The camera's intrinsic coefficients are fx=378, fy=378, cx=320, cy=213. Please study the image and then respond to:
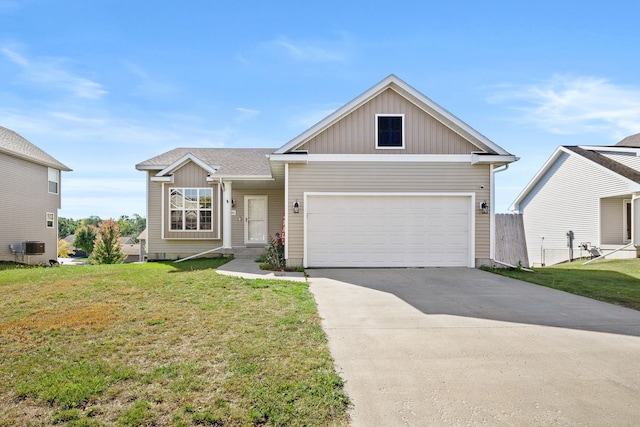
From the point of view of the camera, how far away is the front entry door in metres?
16.2

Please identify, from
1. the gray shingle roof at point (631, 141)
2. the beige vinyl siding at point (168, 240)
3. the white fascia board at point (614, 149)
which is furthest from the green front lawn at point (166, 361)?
the gray shingle roof at point (631, 141)

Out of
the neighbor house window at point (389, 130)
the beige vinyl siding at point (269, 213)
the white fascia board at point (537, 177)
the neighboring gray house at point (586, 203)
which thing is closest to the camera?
the neighbor house window at point (389, 130)

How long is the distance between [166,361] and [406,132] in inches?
382

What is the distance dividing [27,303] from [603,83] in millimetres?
18903

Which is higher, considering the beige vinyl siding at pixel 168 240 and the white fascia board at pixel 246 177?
the white fascia board at pixel 246 177

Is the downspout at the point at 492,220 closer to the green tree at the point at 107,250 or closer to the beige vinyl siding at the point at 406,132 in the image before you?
the beige vinyl siding at the point at 406,132

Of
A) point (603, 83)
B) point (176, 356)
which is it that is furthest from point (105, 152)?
point (603, 83)

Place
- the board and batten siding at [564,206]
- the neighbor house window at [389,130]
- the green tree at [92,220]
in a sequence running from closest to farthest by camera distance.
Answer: the neighbor house window at [389,130], the board and batten siding at [564,206], the green tree at [92,220]

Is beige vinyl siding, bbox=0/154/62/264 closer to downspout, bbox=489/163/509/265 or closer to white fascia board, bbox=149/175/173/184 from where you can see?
white fascia board, bbox=149/175/173/184

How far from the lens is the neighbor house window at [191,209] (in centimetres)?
1595

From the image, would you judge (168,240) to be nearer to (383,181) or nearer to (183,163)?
(183,163)

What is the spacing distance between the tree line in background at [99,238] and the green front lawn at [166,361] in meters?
17.0

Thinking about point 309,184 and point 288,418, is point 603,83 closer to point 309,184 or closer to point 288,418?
point 309,184

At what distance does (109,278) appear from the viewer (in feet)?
30.4
